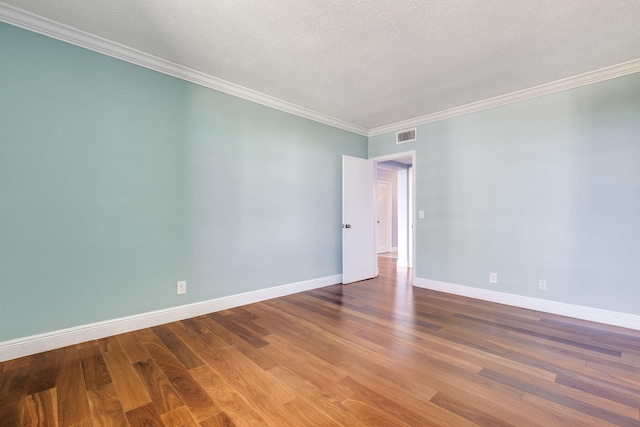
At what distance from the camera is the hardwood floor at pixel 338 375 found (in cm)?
151

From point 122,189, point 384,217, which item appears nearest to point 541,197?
point 122,189

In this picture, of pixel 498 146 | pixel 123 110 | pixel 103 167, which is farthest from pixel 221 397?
pixel 498 146

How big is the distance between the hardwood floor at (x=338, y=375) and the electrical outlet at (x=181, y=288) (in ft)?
1.02

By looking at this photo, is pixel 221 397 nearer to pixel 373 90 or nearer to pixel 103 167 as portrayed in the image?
pixel 103 167

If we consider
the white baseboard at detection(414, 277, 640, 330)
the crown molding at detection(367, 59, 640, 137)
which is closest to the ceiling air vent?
the crown molding at detection(367, 59, 640, 137)

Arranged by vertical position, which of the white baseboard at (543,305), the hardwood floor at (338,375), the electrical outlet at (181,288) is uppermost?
the electrical outlet at (181,288)

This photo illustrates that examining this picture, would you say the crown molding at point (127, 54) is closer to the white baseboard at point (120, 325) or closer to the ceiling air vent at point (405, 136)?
the ceiling air vent at point (405, 136)

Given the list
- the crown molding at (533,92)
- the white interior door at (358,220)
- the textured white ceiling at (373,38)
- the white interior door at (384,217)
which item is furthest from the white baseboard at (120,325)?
the white interior door at (384,217)

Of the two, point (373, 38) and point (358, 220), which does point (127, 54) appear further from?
point (358, 220)

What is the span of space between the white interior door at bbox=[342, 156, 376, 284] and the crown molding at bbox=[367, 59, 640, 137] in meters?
0.98

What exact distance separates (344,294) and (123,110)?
336 centimetres

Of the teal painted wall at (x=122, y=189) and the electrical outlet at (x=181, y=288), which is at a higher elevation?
the teal painted wall at (x=122, y=189)

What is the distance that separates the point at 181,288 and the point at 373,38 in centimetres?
309

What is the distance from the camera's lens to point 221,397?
5.47 ft
